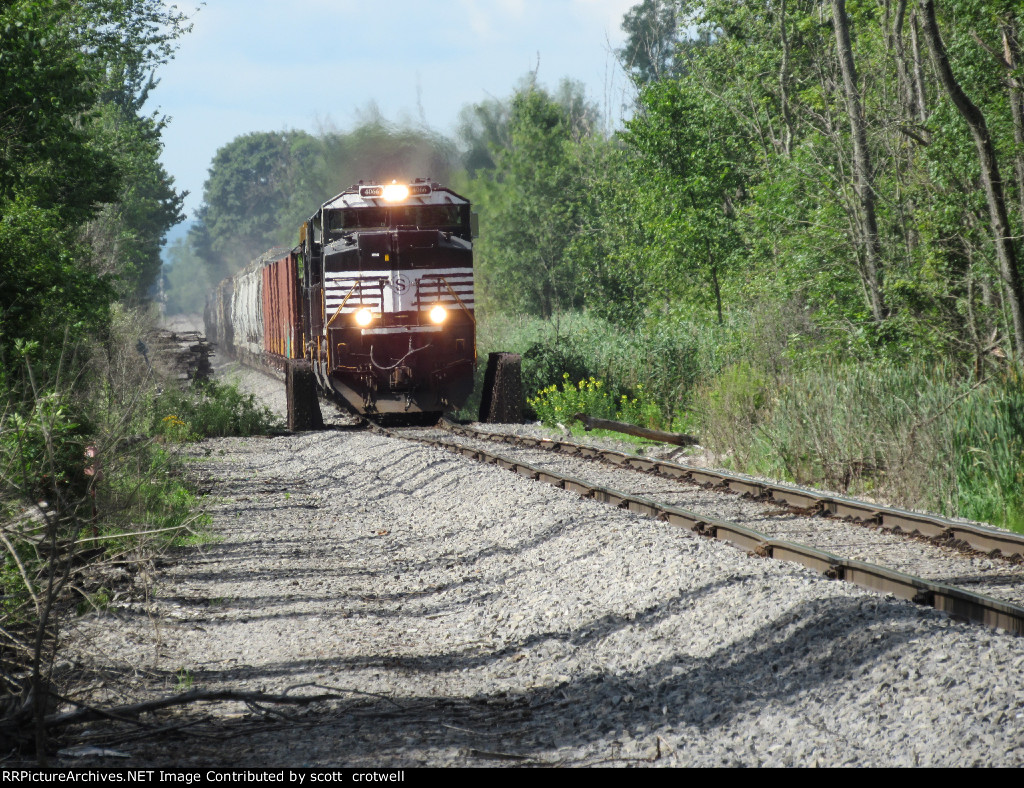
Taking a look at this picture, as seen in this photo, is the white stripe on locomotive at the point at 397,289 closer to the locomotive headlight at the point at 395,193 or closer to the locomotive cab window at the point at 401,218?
the locomotive cab window at the point at 401,218

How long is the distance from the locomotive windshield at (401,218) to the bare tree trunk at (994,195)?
8396mm

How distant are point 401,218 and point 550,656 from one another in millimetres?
12978

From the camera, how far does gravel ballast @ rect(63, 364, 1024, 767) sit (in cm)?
427

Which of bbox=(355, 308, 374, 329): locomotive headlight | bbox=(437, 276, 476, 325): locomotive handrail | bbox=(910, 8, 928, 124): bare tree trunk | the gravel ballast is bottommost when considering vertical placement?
the gravel ballast

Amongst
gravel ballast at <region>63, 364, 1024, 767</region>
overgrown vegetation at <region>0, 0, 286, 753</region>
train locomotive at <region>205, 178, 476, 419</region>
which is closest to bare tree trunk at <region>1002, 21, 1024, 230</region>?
gravel ballast at <region>63, 364, 1024, 767</region>

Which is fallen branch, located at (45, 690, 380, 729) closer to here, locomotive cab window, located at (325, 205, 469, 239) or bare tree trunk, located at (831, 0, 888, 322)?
bare tree trunk, located at (831, 0, 888, 322)

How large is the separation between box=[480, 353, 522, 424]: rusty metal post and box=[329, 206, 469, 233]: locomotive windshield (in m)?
2.54

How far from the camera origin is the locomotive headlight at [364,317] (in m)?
17.5

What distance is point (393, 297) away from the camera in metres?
17.6

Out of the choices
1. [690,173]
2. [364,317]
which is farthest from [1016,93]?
[690,173]

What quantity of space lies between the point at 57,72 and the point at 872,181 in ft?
40.7

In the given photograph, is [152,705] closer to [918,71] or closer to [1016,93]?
[1016,93]

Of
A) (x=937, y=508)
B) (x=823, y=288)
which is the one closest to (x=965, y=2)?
(x=823, y=288)
